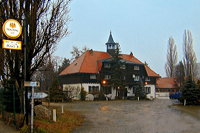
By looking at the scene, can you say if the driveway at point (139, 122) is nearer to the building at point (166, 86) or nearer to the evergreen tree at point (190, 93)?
the evergreen tree at point (190, 93)

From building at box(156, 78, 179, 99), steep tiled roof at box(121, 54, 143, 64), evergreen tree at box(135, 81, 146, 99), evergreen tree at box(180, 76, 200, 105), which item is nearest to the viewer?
evergreen tree at box(180, 76, 200, 105)

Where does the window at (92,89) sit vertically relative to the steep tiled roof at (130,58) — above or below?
below

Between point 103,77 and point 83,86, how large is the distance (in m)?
4.89

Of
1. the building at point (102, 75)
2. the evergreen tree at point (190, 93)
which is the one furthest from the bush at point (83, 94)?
the evergreen tree at point (190, 93)

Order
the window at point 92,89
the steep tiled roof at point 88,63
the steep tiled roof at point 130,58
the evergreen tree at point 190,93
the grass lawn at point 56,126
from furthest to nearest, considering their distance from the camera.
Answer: the steep tiled roof at point 130,58 < the steep tiled roof at point 88,63 < the window at point 92,89 < the evergreen tree at point 190,93 < the grass lawn at point 56,126

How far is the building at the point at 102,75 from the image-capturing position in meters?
45.7

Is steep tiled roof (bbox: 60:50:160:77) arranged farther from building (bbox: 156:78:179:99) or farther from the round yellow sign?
the round yellow sign

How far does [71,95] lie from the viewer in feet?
132

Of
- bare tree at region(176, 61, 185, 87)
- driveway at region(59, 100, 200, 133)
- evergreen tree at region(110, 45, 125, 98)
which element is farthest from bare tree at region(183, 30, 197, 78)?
driveway at region(59, 100, 200, 133)

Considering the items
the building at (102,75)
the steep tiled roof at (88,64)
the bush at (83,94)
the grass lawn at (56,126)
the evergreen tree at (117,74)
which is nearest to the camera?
the grass lawn at (56,126)

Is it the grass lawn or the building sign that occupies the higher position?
the building sign

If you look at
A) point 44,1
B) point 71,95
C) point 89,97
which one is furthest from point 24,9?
point 89,97

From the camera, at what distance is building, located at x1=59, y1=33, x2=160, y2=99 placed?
45.7 metres

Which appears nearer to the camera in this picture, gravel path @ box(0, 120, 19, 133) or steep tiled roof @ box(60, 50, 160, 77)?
gravel path @ box(0, 120, 19, 133)
